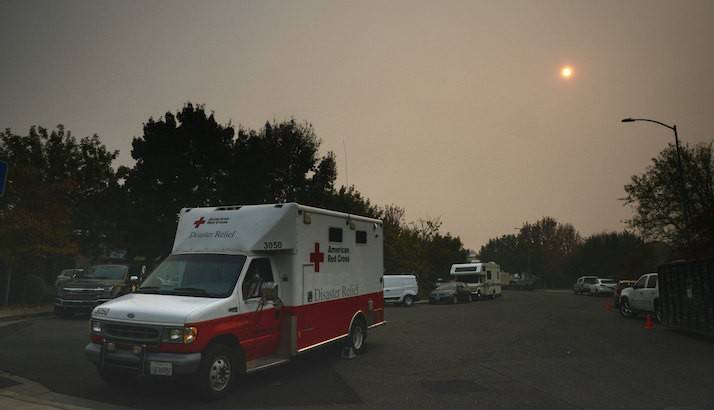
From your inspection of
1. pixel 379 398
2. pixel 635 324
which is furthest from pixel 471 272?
pixel 379 398

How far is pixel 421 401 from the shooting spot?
7711 millimetres

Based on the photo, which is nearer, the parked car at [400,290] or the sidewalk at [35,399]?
the sidewalk at [35,399]

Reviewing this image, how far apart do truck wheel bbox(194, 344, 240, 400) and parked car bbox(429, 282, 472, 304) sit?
27.1 meters

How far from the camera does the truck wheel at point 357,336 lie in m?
11.7

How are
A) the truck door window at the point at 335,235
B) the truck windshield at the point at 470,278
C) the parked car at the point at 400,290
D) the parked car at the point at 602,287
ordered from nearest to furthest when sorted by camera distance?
the truck door window at the point at 335,235, the parked car at the point at 400,290, the truck windshield at the point at 470,278, the parked car at the point at 602,287

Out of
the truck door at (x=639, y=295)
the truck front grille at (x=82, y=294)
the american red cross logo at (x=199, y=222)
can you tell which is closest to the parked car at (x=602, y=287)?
the truck door at (x=639, y=295)

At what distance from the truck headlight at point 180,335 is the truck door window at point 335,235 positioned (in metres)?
4.12

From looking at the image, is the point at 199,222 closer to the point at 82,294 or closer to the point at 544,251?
the point at 82,294

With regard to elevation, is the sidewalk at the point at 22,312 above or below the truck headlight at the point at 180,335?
below

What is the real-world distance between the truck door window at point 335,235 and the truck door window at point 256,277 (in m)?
1.91

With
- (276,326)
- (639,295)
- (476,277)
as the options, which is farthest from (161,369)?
(476,277)

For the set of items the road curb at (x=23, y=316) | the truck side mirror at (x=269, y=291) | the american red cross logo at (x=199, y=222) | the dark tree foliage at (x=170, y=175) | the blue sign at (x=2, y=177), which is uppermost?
the dark tree foliage at (x=170, y=175)

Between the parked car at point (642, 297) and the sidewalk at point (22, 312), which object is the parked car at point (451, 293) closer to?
the parked car at point (642, 297)

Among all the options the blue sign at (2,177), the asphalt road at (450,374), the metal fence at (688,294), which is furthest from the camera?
the metal fence at (688,294)
